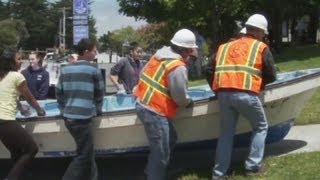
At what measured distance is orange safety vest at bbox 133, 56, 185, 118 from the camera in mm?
7066

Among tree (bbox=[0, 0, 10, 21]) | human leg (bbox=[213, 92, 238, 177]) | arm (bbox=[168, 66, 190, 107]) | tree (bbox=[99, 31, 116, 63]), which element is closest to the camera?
arm (bbox=[168, 66, 190, 107])

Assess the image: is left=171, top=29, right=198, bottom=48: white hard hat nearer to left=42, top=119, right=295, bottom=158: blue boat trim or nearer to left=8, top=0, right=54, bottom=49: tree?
left=42, top=119, right=295, bottom=158: blue boat trim

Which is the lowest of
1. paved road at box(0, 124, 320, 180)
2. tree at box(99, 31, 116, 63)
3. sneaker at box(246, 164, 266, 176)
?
tree at box(99, 31, 116, 63)

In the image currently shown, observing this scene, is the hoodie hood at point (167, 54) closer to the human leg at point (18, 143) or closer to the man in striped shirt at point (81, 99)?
the man in striped shirt at point (81, 99)

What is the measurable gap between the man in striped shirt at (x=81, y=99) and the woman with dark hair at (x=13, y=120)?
48 cm

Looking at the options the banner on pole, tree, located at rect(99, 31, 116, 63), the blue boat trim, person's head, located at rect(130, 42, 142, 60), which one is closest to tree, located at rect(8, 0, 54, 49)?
tree, located at rect(99, 31, 116, 63)

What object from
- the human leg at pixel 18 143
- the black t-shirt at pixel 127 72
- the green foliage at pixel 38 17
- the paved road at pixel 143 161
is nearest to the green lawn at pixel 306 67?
the paved road at pixel 143 161

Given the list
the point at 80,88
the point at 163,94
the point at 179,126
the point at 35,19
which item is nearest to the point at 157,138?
the point at 163,94

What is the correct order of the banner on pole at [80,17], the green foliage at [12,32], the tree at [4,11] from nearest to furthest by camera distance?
the banner on pole at [80,17]
the green foliage at [12,32]
the tree at [4,11]

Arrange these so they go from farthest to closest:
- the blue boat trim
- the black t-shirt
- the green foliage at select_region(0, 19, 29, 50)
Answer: the green foliage at select_region(0, 19, 29, 50), the black t-shirt, the blue boat trim

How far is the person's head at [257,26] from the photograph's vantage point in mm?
7207

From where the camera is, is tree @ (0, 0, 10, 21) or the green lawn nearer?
the green lawn

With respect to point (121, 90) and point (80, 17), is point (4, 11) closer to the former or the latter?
point (80, 17)

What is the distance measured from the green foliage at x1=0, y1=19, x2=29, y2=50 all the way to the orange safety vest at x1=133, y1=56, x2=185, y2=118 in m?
92.1
